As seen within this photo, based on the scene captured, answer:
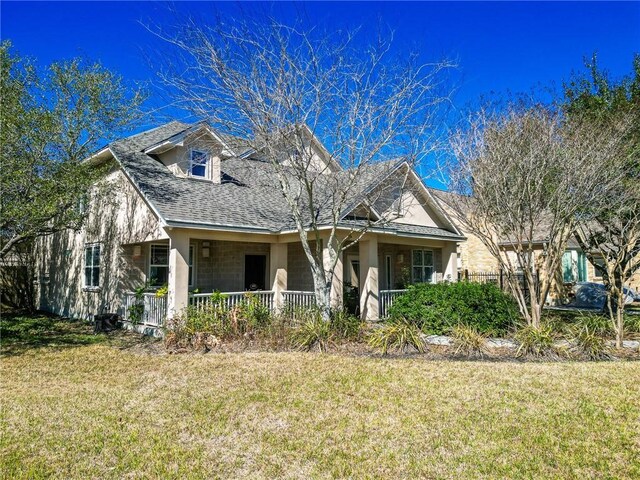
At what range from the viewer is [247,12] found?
10.6 meters

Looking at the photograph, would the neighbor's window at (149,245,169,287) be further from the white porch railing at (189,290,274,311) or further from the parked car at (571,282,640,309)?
the parked car at (571,282,640,309)

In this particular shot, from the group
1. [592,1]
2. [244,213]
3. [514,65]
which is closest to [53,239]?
[244,213]

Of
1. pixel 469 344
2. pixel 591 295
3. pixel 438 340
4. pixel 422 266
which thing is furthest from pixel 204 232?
pixel 591 295

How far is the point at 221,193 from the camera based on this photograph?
14922 mm

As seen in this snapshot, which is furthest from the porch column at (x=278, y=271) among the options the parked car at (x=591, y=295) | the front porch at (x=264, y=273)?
the parked car at (x=591, y=295)

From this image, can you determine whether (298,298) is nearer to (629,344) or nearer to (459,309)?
(459,309)

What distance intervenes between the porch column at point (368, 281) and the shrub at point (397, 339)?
133 inches

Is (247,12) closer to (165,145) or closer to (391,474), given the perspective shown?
(165,145)

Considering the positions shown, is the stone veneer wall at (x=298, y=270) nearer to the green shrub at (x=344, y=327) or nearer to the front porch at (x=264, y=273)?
the front porch at (x=264, y=273)

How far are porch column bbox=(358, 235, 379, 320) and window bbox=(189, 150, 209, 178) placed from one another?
6324 mm

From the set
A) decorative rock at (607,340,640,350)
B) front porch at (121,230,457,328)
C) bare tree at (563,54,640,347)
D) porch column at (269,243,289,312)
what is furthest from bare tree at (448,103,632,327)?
porch column at (269,243,289,312)

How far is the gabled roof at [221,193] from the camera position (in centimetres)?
1248

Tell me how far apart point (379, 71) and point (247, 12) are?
3666 millimetres

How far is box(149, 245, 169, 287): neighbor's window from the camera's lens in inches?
585
